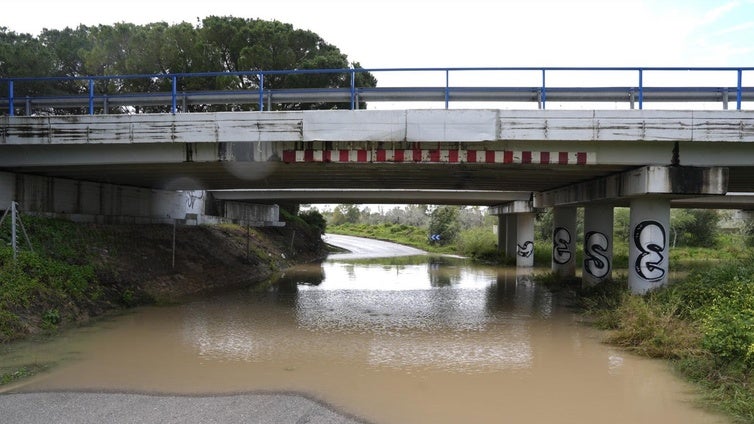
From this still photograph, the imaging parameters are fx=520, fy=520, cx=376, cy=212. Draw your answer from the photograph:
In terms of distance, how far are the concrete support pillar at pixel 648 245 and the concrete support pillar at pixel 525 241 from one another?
18860 mm

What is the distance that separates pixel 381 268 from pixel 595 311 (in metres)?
19.4

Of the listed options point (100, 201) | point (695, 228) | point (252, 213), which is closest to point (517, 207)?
point (252, 213)

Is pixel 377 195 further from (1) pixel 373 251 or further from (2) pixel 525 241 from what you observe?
(1) pixel 373 251

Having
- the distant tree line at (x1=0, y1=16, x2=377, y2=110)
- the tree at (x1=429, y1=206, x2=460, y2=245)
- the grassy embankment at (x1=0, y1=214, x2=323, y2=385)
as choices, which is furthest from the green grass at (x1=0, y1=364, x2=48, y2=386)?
the tree at (x1=429, y1=206, x2=460, y2=245)

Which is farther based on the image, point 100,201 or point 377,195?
point 377,195

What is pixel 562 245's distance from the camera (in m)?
23.5

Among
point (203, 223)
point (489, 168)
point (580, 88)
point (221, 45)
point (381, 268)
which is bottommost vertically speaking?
point (381, 268)

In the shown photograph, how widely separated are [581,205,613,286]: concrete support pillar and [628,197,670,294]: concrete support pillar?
427cm

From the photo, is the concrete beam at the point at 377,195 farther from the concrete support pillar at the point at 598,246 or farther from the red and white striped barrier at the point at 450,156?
the red and white striped barrier at the point at 450,156

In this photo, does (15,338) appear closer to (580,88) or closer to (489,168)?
(489,168)

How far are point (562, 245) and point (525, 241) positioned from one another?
31.5 feet

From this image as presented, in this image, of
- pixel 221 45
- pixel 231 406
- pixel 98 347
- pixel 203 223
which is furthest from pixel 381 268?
pixel 231 406

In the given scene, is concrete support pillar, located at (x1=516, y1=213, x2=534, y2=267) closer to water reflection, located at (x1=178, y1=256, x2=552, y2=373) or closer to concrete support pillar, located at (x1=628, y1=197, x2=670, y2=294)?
water reflection, located at (x1=178, y1=256, x2=552, y2=373)

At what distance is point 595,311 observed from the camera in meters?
14.6
